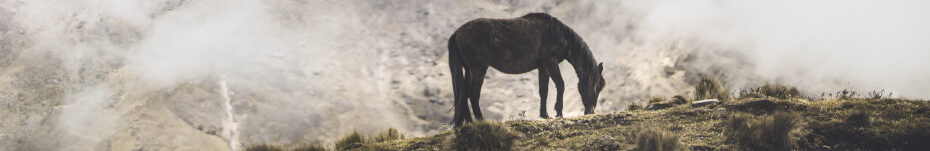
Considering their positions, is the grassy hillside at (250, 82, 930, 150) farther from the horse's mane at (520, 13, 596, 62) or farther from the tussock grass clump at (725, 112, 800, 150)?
the horse's mane at (520, 13, 596, 62)

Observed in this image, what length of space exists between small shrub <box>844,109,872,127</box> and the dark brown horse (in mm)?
3634

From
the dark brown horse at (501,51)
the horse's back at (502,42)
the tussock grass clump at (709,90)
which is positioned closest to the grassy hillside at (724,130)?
the dark brown horse at (501,51)

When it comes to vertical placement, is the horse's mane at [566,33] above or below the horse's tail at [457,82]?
above

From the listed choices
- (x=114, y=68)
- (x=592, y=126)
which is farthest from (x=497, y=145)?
(x=114, y=68)

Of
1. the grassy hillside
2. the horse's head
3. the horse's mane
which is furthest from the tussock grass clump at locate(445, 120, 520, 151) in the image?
the horse's head

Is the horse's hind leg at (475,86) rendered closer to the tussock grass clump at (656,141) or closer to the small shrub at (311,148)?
the small shrub at (311,148)

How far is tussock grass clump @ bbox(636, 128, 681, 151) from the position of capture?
20.5 feet

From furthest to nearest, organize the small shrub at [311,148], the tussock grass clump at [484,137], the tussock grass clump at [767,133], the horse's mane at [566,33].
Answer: the horse's mane at [566,33], the small shrub at [311,148], the tussock grass clump at [484,137], the tussock grass clump at [767,133]

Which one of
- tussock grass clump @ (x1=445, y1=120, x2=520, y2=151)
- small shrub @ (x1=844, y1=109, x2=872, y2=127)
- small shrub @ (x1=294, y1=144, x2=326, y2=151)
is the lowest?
small shrub @ (x1=294, y1=144, x2=326, y2=151)

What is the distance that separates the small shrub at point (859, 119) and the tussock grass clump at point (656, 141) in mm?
1681

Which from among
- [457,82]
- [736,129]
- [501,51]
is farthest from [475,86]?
[736,129]

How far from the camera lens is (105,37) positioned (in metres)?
38.2

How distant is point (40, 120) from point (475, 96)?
29.8 meters

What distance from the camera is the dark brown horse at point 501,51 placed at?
8703 mm
